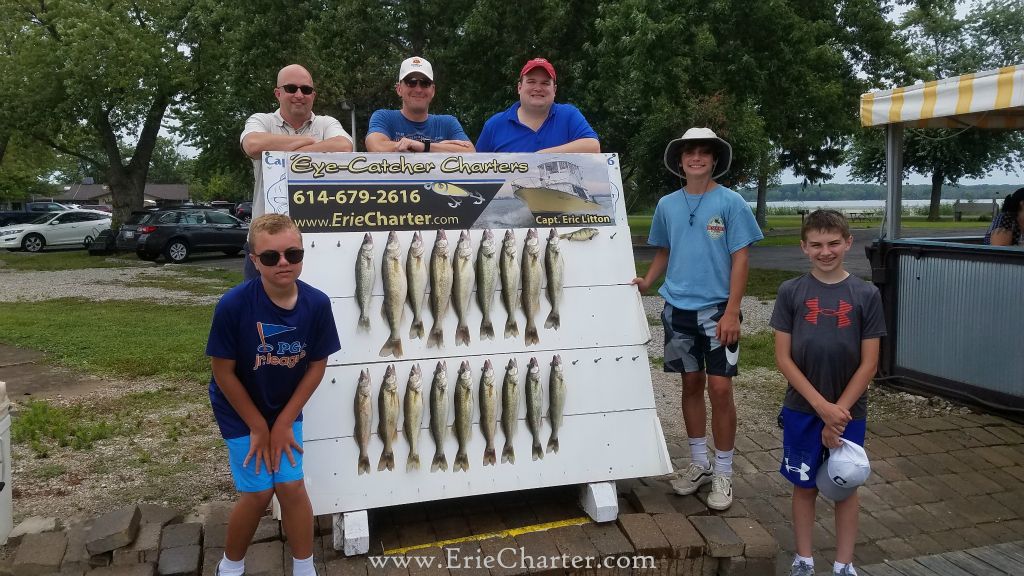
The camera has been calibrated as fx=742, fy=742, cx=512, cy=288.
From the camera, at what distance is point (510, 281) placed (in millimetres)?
3721

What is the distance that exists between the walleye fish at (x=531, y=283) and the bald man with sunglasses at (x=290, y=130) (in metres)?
1.08

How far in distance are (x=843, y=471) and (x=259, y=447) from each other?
2.52 m

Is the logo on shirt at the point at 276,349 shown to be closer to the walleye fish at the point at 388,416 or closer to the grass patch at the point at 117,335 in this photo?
the walleye fish at the point at 388,416

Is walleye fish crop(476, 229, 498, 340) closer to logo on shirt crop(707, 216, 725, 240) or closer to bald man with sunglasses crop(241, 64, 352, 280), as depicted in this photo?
bald man with sunglasses crop(241, 64, 352, 280)

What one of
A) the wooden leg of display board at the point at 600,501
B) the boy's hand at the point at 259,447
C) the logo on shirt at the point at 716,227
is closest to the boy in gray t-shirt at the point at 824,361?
the logo on shirt at the point at 716,227

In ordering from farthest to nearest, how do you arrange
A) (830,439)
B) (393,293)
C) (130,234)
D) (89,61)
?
(89,61)
(130,234)
(393,293)
(830,439)

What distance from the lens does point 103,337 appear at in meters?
9.49

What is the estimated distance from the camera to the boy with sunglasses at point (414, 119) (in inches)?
169

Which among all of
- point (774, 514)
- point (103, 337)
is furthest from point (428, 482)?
point (103, 337)

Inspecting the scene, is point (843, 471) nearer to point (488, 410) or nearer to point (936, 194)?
point (488, 410)

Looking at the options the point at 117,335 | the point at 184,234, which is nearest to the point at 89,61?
the point at 184,234

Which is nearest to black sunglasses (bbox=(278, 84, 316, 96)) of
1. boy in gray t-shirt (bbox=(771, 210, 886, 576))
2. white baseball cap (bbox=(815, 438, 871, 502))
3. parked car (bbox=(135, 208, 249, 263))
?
boy in gray t-shirt (bbox=(771, 210, 886, 576))

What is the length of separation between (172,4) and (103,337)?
20.4 metres

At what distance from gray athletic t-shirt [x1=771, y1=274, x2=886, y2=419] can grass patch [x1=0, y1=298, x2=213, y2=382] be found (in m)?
5.86
